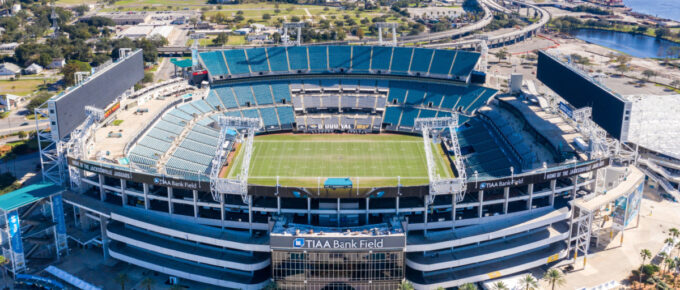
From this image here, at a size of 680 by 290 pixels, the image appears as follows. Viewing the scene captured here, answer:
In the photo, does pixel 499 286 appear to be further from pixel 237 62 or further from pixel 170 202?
pixel 237 62

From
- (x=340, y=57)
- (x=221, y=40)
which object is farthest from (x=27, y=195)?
(x=221, y=40)

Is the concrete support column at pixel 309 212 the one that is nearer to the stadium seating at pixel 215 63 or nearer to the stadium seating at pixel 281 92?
the stadium seating at pixel 281 92

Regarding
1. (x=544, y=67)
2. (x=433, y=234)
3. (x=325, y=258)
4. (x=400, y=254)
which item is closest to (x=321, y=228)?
(x=325, y=258)

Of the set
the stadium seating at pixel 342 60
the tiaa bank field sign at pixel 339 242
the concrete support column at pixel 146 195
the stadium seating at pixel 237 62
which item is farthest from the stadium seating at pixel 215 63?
the tiaa bank field sign at pixel 339 242

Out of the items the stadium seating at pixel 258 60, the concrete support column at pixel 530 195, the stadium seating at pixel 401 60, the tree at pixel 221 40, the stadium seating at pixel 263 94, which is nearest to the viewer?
the concrete support column at pixel 530 195

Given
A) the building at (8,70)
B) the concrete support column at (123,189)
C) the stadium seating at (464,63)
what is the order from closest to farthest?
the concrete support column at (123,189)
the stadium seating at (464,63)
the building at (8,70)

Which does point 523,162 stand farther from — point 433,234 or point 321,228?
point 321,228

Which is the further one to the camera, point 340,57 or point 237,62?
point 340,57
